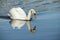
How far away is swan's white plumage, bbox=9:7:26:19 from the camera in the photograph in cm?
289

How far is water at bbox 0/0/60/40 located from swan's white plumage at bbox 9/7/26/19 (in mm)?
51

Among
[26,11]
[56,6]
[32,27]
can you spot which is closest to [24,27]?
[32,27]

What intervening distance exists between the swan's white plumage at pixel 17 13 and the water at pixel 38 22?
0.05 m

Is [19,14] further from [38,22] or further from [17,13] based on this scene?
[38,22]

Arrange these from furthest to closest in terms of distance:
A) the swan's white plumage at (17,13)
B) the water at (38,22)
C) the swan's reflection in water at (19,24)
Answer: the swan's white plumage at (17,13), the swan's reflection in water at (19,24), the water at (38,22)

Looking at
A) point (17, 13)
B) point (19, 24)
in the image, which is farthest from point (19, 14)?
point (19, 24)

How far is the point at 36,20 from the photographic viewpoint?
9.48 ft

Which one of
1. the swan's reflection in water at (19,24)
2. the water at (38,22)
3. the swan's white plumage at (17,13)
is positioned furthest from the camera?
the swan's white plumage at (17,13)

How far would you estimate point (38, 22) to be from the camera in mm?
2801

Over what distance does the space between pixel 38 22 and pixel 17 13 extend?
340mm

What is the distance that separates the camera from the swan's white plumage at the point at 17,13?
289 centimetres

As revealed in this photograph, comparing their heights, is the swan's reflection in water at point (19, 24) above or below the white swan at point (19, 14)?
below

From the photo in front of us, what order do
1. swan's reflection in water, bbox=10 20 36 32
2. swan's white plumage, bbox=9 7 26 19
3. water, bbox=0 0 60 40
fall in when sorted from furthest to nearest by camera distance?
swan's white plumage, bbox=9 7 26 19 → swan's reflection in water, bbox=10 20 36 32 → water, bbox=0 0 60 40

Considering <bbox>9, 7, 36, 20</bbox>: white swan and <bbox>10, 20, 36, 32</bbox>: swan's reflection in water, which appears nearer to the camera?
<bbox>10, 20, 36, 32</bbox>: swan's reflection in water
